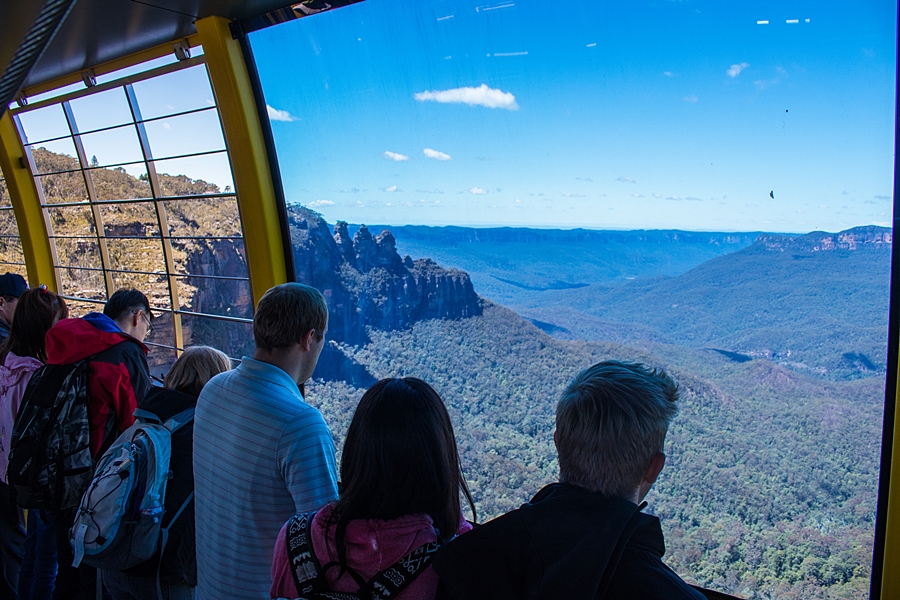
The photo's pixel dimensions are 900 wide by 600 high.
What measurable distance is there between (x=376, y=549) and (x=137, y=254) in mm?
5238

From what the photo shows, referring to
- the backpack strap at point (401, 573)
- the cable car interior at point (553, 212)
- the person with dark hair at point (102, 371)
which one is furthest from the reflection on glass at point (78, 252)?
the backpack strap at point (401, 573)

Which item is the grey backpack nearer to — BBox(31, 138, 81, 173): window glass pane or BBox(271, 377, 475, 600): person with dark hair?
BBox(271, 377, 475, 600): person with dark hair

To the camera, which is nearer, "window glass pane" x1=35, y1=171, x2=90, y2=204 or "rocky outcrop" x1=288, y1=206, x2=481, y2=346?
"rocky outcrop" x1=288, y1=206, x2=481, y2=346

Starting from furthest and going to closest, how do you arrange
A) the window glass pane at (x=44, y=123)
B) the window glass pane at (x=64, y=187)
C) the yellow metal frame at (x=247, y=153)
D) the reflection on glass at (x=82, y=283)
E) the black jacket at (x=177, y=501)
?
1. the reflection on glass at (x=82, y=283)
2. the window glass pane at (x=64, y=187)
3. the window glass pane at (x=44, y=123)
4. the yellow metal frame at (x=247, y=153)
5. the black jacket at (x=177, y=501)

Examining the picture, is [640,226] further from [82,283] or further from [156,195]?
[82,283]

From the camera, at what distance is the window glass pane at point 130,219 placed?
197 inches

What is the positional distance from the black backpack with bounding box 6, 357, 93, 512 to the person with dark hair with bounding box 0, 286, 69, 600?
0.28 m

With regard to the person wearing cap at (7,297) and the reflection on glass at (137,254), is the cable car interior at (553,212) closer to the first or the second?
the reflection on glass at (137,254)

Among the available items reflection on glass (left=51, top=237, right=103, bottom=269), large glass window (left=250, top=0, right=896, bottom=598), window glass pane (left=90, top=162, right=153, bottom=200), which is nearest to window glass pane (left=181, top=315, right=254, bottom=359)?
large glass window (left=250, top=0, right=896, bottom=598)

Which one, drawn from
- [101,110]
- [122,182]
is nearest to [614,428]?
[122,182]

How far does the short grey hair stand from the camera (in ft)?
3.93

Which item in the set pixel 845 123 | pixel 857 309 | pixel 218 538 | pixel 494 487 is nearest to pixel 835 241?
pixel 857 309

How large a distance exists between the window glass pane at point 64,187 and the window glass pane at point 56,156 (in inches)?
3.0

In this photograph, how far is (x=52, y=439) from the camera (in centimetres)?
253
